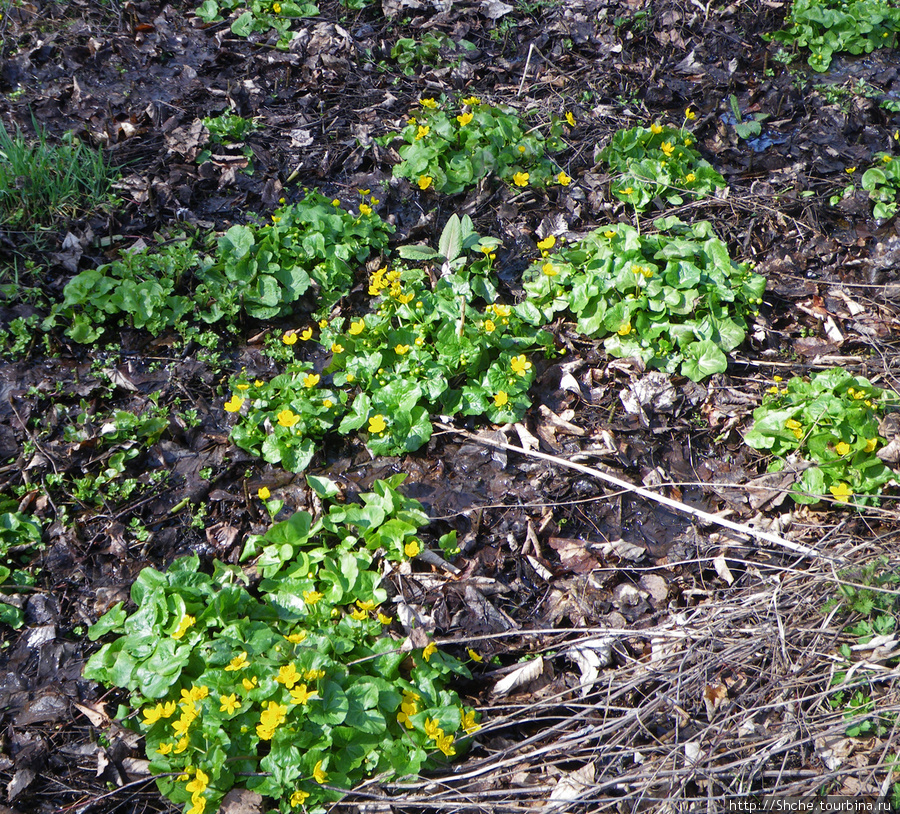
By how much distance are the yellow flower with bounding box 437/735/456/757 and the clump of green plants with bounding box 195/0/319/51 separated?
474 cm

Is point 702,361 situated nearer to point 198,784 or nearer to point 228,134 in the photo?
point 198,784

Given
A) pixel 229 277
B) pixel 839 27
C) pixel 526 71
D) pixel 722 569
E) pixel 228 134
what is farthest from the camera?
pixel 839 27

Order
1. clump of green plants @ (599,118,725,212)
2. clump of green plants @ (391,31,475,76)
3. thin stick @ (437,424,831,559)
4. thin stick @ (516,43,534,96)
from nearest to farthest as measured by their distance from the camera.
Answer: thin stick @ (437,424,831,559)
clump of green plants @ (599,118,725,212)
thin stick @ (516,43,534,96)
clump of green plants @ (391,31,475,76)

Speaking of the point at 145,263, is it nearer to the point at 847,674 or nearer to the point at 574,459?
the point at 574,459

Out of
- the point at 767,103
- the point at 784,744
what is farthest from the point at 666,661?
the point at 767,103

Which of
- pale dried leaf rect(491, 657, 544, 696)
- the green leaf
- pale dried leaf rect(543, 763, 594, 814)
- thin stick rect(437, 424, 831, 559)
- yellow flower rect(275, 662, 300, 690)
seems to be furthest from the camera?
the green leaf

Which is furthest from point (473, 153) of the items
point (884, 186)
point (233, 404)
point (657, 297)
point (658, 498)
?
point (884, 186)

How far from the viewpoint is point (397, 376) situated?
127 inches

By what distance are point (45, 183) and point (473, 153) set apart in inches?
94.2

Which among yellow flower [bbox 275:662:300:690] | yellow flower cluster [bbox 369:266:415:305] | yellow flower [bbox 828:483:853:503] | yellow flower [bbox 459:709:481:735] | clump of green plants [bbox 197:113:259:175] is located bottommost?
yellow flower [bbox 459:709:481:735]

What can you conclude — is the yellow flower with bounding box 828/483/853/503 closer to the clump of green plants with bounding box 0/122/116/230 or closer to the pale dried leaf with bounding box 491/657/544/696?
the pale dried leaf with bounding box 491/657/544/696

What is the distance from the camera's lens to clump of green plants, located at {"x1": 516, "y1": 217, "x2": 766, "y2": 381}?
3412 mm

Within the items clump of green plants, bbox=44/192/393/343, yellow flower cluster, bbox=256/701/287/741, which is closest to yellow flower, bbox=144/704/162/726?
yellow flower cluster, bbox=256/701/287/741

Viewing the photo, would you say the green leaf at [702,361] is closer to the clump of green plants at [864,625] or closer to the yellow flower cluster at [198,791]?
the clump of green plants at [864,625]
